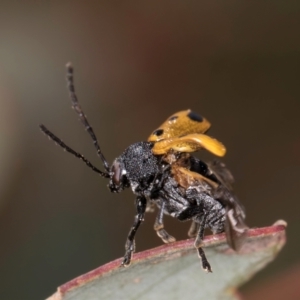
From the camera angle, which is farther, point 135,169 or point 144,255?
point 135,169

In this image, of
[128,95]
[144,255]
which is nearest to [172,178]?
[144,255]

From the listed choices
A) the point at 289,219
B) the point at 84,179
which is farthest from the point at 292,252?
the point at 84,179

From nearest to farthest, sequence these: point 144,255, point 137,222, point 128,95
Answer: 1. point 144,255
2. point 137,222
3. point 128,95

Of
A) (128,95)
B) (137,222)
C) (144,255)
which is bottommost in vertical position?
(137,222)

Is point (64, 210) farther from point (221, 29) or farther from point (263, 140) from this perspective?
point (221, 29)

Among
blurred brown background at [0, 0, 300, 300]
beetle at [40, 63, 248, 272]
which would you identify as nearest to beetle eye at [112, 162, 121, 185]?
beetle at [40, 63, 248, 272]

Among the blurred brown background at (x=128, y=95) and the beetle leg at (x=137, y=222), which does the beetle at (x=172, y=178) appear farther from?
the blurred brown background at (x=128, y=95)

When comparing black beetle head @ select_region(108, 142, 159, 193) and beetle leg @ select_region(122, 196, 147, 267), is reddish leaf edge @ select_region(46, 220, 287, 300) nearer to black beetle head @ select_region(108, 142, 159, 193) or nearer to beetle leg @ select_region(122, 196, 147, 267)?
beetle leg @ select_region(122, 196, 147, 267)

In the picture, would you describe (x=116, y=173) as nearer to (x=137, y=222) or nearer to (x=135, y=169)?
(x=135, y=169)

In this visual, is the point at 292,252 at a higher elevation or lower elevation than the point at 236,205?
lower
